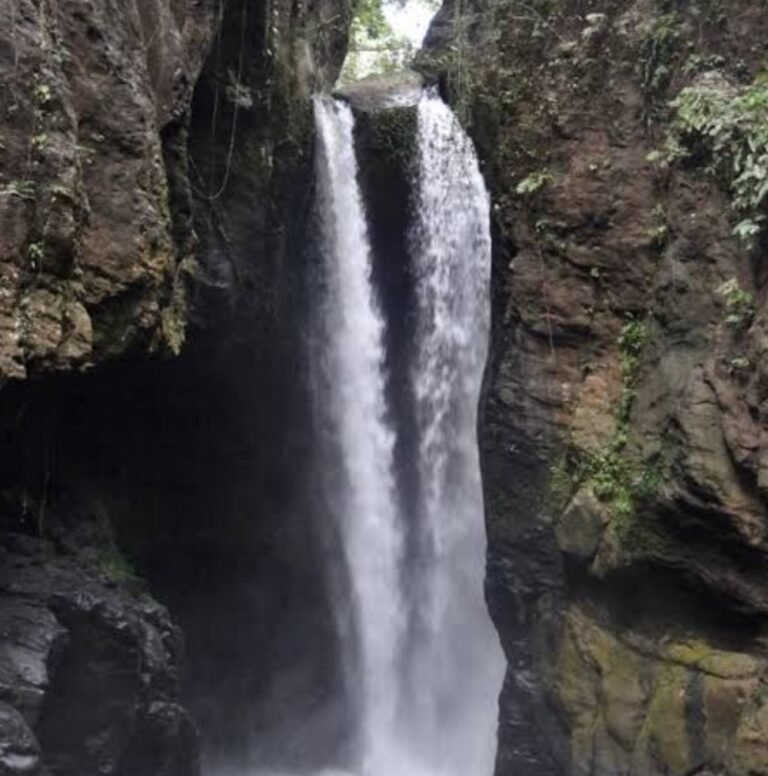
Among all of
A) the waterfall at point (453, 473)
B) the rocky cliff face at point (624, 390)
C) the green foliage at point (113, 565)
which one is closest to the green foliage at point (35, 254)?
the green foliage at point (113, 565)

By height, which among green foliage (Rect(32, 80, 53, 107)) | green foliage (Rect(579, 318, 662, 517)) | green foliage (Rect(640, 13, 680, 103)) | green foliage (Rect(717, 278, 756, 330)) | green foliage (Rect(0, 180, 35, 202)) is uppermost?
green foliage (Rect(640, 13, 680, 103))

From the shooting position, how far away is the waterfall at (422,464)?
43.1ft

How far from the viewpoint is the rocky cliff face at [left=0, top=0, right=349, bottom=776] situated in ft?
23.6

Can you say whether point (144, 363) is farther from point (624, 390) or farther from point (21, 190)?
point (624, 390)

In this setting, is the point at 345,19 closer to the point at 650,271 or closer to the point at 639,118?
the point at 639,118

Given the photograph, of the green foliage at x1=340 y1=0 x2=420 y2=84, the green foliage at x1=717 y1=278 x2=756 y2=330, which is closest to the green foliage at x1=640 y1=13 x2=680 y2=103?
the green foliage at x1=717 y1=278 x2=756 y2=330

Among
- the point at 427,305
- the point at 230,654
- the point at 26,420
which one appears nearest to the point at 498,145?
the point at 427,305

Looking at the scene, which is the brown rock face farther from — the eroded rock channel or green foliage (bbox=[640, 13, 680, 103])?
green foliage (bbox=[640, 13, 680, 103])

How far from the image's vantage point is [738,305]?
27.9 ft

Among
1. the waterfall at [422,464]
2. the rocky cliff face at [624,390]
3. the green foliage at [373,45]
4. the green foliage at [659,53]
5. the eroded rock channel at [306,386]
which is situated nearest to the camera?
the eroded rock channel at [306,386]

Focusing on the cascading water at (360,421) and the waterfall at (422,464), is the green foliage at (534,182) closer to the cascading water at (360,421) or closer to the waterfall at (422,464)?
the waterfall at (422,464)

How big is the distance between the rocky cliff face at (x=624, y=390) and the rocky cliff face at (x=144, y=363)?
3009 millimetres

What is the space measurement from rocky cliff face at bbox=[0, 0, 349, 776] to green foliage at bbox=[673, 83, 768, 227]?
466 cm

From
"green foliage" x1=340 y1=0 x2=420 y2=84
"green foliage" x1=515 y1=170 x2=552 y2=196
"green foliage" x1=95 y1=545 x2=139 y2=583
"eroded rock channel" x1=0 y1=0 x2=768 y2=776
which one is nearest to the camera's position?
"eroded rock channel" x1=0 y1=0 x2=768 y2=776
